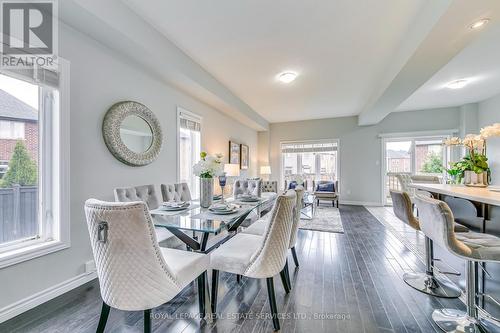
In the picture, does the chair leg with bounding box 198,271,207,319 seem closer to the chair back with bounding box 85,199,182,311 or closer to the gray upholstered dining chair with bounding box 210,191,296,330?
the gray upholstered dining chair with bounding box 210,191,296,330

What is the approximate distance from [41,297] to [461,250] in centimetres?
320

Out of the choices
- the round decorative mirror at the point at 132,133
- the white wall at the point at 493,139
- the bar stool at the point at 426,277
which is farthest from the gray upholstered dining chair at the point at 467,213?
the white wall at the point at 493,139

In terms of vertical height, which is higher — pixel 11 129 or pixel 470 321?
pixel 11 129

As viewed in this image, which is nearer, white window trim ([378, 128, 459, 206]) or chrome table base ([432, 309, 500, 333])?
chrome table base ([432, 309, 500, 333])

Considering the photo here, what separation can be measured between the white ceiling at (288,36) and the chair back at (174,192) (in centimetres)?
192

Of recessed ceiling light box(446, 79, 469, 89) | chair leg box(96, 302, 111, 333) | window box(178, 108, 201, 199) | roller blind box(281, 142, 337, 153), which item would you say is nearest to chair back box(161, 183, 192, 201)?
window box(178, 108, 201, 199)

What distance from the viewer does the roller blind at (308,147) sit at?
22.8ft

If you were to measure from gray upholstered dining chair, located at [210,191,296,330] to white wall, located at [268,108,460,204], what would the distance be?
585 centimetres

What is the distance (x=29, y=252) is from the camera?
1712 millimetres

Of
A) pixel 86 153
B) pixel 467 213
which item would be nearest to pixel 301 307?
pixel 467 213

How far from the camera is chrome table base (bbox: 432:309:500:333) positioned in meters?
1.42

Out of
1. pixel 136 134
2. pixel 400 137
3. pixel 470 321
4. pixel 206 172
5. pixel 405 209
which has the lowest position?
pixel 470 321

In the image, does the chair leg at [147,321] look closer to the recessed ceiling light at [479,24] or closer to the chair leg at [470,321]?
the chair leg at [470,321]

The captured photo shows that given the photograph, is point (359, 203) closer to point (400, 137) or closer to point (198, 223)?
point (400, 137)
